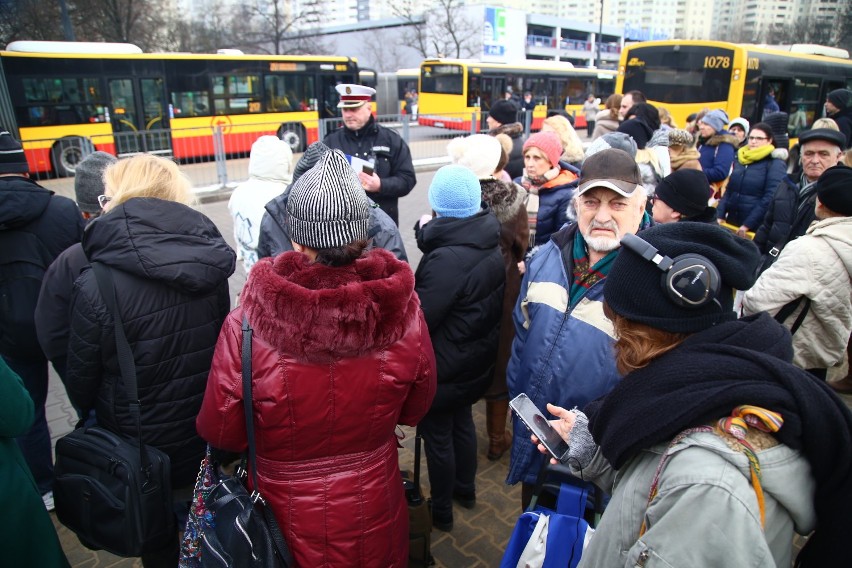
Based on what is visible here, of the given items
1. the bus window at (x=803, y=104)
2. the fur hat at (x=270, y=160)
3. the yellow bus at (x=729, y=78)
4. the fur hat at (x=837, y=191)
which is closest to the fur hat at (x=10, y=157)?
the fur hat at (x=270, y=160)

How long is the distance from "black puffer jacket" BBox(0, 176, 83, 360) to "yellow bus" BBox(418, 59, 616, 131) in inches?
722

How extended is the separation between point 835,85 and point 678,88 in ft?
21.7

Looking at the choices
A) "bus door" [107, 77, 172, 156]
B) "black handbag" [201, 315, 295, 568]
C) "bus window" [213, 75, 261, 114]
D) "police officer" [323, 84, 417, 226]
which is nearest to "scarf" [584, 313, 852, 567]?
"black handbag" [201, 315, 295, 568]

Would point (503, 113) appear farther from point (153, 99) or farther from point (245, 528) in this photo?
point (153, 99)

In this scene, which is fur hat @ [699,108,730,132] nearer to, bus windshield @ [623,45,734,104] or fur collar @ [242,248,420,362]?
fur collar @ [242,248,420,362]

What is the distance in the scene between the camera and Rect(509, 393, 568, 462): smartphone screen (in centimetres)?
183

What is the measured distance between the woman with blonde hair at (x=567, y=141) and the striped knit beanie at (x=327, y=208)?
345 centimetres

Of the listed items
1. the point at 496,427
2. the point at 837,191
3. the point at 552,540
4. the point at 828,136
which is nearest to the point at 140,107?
the point at 496,427

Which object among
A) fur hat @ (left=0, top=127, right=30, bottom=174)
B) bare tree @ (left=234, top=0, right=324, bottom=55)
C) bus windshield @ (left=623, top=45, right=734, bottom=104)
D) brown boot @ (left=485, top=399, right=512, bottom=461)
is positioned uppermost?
bare tree @ (left=234, top=0, right=324, bottom=55)

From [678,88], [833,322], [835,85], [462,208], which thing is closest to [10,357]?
[462,208]

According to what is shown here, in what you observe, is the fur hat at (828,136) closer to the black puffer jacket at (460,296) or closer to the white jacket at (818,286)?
the white jacket at (818,286)

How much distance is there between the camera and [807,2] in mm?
71812

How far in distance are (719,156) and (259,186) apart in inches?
235

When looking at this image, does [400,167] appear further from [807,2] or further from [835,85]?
[807,2]
